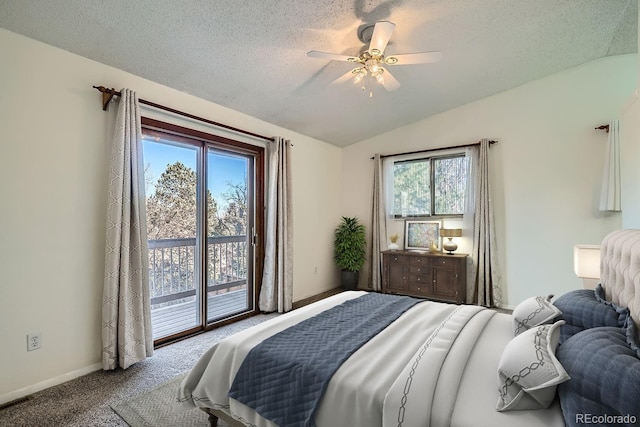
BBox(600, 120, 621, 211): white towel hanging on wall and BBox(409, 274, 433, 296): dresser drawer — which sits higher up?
BBox(600, 120, 621, 211): white towel hanging on wall

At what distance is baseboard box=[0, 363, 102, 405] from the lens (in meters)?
2.09

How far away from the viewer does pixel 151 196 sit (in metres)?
3.05

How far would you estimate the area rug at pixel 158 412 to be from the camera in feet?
6.20

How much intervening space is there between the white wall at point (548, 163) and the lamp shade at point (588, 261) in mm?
1715

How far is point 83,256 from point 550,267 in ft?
16.9

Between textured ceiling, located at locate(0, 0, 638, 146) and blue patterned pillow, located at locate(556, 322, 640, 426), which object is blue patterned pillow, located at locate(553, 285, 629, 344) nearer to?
blue patterned pillow, located at locate(556, 322, 640, 426)

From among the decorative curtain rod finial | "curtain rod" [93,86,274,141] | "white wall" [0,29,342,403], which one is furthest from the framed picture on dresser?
the decorative curtain rod finial

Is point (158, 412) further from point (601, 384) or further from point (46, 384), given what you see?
point (601, 384)

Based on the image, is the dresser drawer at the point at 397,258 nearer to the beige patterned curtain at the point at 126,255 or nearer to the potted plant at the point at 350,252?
the potted plant at the point at 350,252

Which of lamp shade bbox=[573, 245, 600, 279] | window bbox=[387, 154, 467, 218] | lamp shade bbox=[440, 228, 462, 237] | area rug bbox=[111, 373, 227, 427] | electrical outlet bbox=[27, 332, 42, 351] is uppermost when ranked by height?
window bbox=[387, 154, 467, 218]

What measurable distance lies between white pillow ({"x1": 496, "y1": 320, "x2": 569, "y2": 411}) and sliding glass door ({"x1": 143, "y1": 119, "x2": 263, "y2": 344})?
9.80 feet

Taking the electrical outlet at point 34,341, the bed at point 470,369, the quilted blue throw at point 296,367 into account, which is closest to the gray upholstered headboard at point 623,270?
the bed at point 470,369

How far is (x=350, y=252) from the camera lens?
16.6ft

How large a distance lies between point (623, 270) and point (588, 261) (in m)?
0.85
